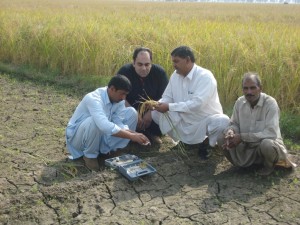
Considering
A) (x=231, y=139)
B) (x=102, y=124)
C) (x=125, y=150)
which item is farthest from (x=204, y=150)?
(x=102, y=124)

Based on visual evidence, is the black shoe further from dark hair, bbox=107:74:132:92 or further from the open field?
dark hair, bbox=107:74:132:92

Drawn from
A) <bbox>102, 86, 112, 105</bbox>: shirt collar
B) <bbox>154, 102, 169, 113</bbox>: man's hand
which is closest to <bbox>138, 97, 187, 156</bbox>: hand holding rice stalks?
<bbox>154, 102, 169, 113</bbox>: man's hand

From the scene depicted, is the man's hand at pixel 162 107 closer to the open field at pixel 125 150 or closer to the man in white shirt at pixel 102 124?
the man in white shirt at pixel 102 124

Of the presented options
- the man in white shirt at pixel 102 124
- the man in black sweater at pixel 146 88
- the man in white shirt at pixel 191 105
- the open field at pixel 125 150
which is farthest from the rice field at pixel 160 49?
the man in white shirt at pixel 102 124

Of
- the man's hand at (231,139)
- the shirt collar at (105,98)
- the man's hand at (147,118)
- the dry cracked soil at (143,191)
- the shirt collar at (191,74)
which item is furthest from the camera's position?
the man's hand at (147,118)

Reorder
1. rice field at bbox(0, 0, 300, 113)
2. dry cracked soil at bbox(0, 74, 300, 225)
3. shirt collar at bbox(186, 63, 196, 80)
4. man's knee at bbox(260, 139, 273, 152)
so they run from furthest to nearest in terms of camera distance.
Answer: rice field at bbox(0, 0, 300, 113), shirt collar at bbox(186, 63, 196, 80), man's knee at bbox(260, 139, 273, 152), dry cracked soil at bbox(0, 74, 300, 225)

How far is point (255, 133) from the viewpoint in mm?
3346

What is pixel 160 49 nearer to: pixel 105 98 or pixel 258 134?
pixel 105 98

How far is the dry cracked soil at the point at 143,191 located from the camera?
2828 mm

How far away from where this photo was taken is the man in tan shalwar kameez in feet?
10.8

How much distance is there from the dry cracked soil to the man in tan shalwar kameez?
0.17m

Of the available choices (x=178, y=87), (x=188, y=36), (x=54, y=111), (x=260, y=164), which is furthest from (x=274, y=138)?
(x=188, y=36)

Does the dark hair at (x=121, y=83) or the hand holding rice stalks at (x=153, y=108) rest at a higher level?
the dark hair at (x=121, y=83)

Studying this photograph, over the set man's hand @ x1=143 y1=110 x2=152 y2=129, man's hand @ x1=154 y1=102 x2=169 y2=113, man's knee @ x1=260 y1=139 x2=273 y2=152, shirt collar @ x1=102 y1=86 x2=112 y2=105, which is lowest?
man's hand @ x1=143 y1=110 x2=152 y2=129
